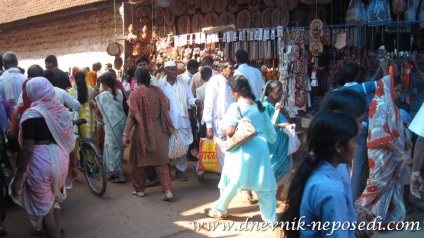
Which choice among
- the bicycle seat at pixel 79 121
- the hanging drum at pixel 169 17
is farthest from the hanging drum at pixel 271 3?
the bicycle seat at pixel 79 121

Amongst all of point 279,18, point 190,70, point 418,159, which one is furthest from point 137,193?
point 279,18

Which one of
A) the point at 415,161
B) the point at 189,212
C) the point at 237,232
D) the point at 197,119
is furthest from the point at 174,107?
the point at 415,161

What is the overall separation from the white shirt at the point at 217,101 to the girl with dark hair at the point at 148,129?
2.34 ft

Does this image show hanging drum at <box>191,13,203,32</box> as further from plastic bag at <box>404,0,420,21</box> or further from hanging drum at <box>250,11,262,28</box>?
plastic bag at <box>404,0,420,21</box>

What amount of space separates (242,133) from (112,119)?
267cm

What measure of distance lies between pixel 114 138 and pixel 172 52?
432cm

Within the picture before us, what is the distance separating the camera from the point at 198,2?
10391 millimetres

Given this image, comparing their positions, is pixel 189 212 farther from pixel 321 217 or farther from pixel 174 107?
pixel 321 217

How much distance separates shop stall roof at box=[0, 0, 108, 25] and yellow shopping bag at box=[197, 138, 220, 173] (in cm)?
641

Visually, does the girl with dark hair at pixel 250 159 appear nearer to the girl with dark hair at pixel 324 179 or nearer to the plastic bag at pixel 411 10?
the girl with dark hair at pixel 324 179

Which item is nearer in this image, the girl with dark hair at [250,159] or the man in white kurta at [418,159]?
the man in white kurta at [418,159]

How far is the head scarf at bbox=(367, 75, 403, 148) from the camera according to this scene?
4.61 metres

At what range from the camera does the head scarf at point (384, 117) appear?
4.61m

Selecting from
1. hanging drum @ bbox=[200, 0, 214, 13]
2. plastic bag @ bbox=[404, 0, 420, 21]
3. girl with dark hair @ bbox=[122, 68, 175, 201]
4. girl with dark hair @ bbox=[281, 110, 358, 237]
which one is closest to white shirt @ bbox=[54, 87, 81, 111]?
girl with dark hair @ bbox=[122, 68, 175, 201]
